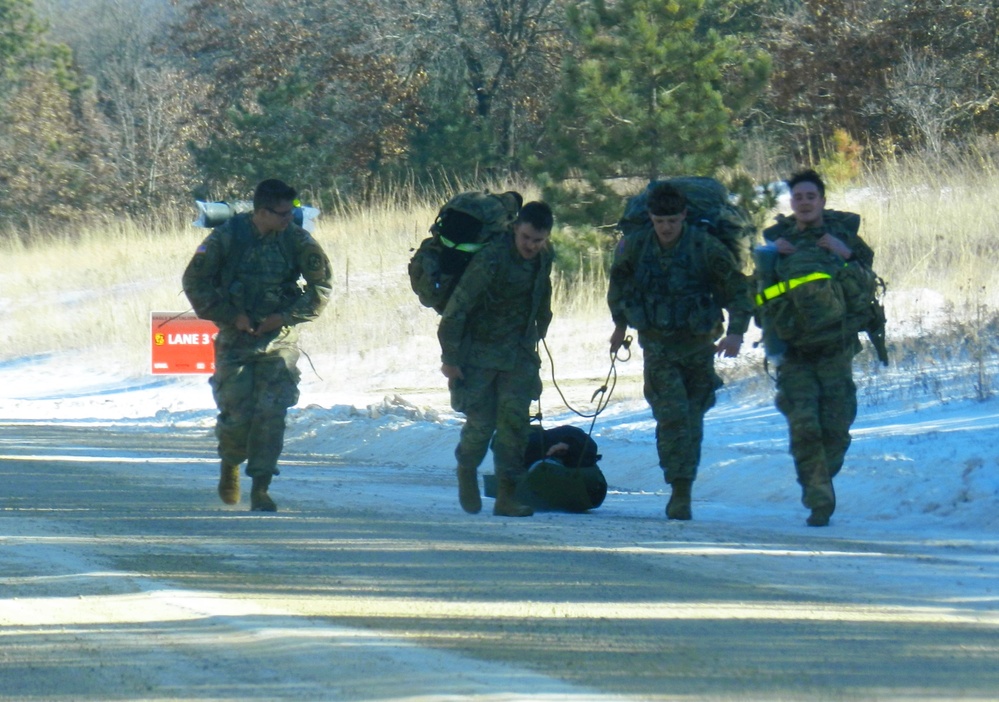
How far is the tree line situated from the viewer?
68.3 ft

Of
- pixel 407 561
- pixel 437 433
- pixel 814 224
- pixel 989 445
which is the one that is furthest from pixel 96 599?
pixel 437 433

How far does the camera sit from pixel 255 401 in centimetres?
877

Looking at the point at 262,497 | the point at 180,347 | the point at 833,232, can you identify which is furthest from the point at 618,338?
the point at 180,347

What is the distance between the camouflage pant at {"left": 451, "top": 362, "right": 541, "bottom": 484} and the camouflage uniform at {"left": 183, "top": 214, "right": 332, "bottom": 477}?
999mm

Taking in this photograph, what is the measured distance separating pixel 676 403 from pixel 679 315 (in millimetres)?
502

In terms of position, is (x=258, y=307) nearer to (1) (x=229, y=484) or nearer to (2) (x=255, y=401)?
(2) (x=255, y=401)

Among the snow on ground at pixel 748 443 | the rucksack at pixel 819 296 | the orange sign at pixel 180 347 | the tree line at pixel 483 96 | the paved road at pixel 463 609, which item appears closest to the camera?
the paved road at pixel 463 609

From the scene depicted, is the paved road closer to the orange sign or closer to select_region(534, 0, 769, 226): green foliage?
the orange sign

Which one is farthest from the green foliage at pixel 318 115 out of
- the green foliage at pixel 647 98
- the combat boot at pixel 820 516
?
the combat boot at pixel 820 516

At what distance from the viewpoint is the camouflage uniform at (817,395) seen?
26.8 feet

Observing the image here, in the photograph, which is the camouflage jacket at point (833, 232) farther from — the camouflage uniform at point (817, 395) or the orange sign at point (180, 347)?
the orange sign at point (180, 347)

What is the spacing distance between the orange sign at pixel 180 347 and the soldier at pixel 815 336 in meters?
10.7

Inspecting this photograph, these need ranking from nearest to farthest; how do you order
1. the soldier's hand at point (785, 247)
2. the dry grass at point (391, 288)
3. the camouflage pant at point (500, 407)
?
the soldier's hand at point (785, 247) → the camouflage pant at point (500, 407) → the dry grass at point (391, 288)

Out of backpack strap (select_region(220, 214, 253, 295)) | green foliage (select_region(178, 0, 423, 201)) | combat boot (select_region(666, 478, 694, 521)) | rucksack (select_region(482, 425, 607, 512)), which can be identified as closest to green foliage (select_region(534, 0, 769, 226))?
rucksack (select_region(482, 425, 607, 512))
